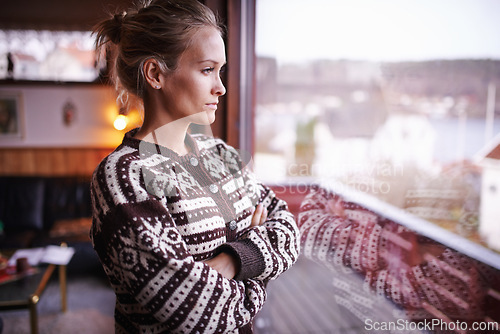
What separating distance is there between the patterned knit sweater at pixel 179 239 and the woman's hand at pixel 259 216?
0.01 m

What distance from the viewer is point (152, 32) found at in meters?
0.90

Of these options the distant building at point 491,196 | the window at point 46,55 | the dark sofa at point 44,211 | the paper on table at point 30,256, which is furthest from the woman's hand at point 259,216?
the window at point 46,55

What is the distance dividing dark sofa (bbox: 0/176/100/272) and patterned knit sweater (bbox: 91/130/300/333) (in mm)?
2956

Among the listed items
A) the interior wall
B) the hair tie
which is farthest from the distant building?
the interior wall

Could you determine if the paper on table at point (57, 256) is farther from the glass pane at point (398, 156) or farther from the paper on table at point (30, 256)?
the glass pane at point (398, 156)

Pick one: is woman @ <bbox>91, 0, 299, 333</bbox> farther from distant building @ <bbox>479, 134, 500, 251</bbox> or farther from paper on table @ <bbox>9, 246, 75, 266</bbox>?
paper on table @ <bbox>9, 246, 75, 266</bbox>

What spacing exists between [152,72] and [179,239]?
1.33ft

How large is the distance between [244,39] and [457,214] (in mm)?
1171

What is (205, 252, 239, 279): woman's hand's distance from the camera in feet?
2.84

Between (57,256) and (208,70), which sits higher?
(208,70)

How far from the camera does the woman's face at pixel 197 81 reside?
3.01 ft

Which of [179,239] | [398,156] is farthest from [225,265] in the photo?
[398,156]

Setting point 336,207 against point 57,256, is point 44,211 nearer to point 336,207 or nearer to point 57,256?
point 57,256

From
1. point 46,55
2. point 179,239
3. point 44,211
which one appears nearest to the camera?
point 179,239
